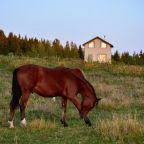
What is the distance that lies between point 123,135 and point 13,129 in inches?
113

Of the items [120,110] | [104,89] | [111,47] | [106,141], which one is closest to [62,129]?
[106,141]

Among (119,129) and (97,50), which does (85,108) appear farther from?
(97,50)

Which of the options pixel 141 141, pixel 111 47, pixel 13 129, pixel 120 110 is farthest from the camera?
pixel 111 47

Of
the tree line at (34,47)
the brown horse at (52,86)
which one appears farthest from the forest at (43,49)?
the brown horse at (52,86)

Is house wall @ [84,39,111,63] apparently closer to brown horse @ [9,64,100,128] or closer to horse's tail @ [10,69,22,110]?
brown horse @ [9,64,100,128]

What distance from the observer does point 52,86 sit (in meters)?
11.7

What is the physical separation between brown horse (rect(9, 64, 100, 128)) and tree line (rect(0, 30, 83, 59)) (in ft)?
208

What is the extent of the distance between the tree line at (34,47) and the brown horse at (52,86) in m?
63.5

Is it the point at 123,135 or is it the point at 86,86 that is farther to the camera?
the point at 86,86

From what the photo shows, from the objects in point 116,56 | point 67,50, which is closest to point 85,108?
point 116,56

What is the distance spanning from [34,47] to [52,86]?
6991cm

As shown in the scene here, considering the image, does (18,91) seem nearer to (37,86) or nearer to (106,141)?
(37,86)

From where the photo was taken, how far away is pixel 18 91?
11.4 m

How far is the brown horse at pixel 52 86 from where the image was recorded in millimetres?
11337
